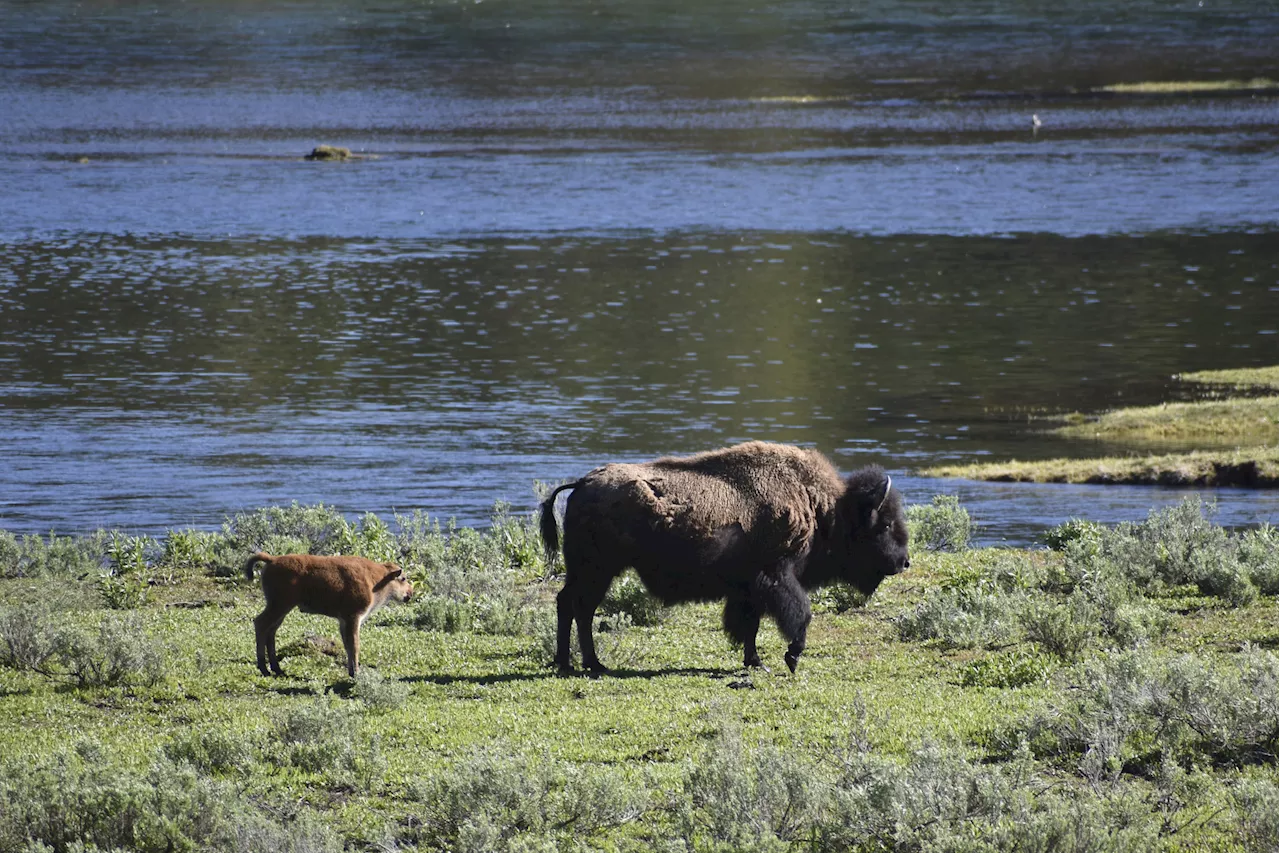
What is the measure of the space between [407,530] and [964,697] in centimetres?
1207

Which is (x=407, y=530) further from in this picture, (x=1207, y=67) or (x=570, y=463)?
(x=1207, y=67)

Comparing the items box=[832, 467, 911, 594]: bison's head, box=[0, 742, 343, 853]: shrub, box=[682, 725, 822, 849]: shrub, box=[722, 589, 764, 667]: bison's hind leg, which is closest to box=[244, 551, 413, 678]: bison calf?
box=[722, 589, 764, 667]: bison's hind leg

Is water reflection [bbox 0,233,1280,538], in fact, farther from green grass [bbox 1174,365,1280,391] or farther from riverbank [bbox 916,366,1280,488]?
riverbank [bbox 916,366,1280,488]

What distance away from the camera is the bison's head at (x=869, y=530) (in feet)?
40.5

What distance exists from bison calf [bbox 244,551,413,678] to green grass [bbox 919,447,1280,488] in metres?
19.3

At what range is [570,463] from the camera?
31344mm

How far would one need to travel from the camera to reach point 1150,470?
1106 inches

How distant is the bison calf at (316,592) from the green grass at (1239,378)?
100 feet

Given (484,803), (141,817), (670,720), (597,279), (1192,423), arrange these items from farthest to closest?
(597,279), (1192,423), (670,720), (484,803), (141,817)

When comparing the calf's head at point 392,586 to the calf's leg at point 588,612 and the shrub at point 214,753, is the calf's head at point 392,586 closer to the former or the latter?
the calf's leg at point 588,612

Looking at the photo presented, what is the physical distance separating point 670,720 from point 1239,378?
32736mm

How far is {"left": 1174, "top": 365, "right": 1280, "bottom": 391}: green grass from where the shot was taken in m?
38.2

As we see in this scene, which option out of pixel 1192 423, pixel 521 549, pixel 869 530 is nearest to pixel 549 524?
pixel 869 530

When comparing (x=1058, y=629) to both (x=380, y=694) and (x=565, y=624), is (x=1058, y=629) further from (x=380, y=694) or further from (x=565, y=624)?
(x=380, y=694)
